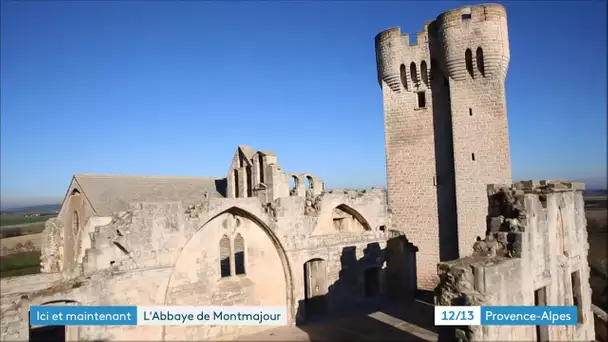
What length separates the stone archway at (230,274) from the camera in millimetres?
14000

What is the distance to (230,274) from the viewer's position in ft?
50.3

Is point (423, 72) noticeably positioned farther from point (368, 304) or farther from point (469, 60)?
point (368, 304)

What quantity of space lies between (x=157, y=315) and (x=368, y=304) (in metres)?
7.98

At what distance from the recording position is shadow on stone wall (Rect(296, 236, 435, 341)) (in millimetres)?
15000

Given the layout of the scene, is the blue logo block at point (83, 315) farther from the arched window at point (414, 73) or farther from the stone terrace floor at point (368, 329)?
the arched window at point (414, 73)

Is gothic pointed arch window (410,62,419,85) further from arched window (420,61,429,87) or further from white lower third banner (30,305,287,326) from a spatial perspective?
white lower third banner (30,305,287,326)

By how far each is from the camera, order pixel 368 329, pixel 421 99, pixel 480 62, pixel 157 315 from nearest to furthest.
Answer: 1. pixel 157 315
2. pixel 368 329
3. pixel 480 62
4. pixel 421 99

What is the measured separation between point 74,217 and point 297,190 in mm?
8769

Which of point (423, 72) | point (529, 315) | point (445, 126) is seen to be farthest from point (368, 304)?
point (423, 72)

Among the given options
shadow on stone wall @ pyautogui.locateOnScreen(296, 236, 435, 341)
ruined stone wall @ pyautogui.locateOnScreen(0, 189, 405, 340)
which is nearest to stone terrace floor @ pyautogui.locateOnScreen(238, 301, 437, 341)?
shadow on stone wall @ pyautogui.locateOnScreen(296, 236, 435, 341)

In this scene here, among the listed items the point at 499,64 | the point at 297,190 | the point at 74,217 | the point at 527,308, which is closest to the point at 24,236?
the point at 74,217

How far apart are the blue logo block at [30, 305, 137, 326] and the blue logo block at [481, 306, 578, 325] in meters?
8.90

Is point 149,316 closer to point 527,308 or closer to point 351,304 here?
point 351,304

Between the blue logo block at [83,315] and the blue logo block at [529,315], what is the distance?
8901 millimetres
